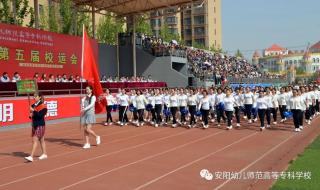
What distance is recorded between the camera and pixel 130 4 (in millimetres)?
35969

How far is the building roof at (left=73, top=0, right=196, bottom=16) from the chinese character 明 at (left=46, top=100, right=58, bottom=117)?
Result: 502 inches

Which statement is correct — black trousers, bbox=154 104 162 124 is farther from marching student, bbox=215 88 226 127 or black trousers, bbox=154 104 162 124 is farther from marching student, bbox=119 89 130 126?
marching student, bbox=215 88 226 127

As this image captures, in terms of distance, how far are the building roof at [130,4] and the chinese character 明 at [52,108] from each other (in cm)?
1274

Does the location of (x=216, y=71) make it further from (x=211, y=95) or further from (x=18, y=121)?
(x=18, y=121)

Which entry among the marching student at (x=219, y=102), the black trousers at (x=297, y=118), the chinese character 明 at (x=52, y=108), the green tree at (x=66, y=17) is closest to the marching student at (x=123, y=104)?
the chinese character 明 at (x=52, y=108)

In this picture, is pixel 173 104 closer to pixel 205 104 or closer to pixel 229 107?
pixel 205 104

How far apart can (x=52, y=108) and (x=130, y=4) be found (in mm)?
16156

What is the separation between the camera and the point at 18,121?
20.0 meters

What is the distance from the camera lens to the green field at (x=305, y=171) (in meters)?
8.08

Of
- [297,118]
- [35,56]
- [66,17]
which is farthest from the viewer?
→ [66,17]

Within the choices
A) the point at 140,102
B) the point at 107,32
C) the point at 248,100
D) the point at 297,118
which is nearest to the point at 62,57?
the point at 140,102

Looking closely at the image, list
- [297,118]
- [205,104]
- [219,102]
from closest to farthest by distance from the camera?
[297,118] < [205,104] < [219,102]

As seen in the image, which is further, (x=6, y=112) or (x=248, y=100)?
(x=248, y=100)

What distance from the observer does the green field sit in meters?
8.08
